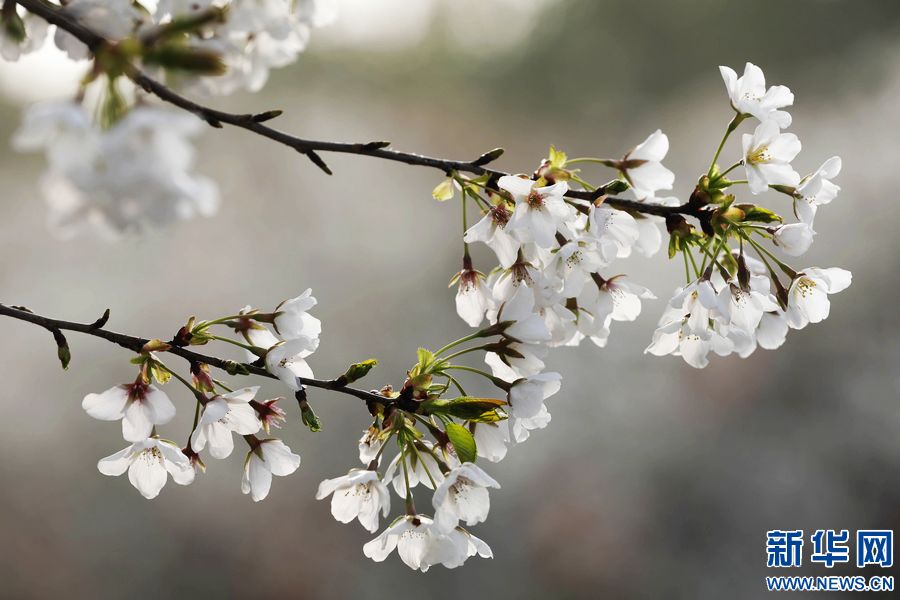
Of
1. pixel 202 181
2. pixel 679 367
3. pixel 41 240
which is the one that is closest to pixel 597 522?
pixel 679 367

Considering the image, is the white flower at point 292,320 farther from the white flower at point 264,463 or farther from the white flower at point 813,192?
the white flower at point 813,192

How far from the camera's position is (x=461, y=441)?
61 cm

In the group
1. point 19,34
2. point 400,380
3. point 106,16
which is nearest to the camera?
point 106,16

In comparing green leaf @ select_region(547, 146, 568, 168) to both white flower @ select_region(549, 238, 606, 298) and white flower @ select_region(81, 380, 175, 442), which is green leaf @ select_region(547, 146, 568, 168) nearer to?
white flower @ select_region(549, 238, 606, 298)

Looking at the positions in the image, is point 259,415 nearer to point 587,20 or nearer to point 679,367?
point 679,367

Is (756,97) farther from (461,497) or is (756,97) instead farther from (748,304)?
(461,497)

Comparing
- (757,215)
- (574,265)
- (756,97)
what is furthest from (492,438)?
(756,97)

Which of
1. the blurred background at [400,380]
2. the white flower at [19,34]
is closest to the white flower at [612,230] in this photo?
the white flower at [19,34]

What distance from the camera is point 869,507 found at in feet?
12.0

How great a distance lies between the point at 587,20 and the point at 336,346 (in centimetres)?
280

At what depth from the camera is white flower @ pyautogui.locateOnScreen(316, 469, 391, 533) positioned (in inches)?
25.8

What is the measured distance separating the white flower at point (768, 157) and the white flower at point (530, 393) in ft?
0.79

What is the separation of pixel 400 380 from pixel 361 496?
11.2 feet

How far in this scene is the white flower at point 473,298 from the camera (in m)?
0.73
